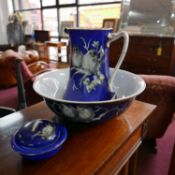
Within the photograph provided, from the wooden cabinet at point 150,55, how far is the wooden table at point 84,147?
5.91 ft

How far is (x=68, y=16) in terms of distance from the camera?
4.52 m

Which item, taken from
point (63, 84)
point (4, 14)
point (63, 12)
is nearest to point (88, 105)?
point (63, 84)

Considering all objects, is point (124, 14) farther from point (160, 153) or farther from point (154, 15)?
point (160, 153)

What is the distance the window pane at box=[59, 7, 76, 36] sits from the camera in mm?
4375

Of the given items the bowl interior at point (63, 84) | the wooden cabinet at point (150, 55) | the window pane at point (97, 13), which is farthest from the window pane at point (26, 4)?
the bowl interior at point (63, 84)

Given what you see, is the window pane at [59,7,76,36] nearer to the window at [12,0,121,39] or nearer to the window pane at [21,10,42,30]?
the window at [12,0,121,39]

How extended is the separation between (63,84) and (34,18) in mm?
5251

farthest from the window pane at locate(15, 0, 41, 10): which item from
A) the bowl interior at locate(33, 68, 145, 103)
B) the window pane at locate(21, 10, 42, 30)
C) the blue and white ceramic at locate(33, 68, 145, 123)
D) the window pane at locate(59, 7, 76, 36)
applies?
the blue and white ceramic at locate(33, 68, 145, 123)

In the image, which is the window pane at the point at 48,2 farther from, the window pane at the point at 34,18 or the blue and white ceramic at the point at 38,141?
the blue and white ceramic at the point at 38,141

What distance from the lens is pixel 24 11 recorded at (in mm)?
5578

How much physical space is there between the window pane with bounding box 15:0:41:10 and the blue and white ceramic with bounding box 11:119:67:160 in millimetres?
5265

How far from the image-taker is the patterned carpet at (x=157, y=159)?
1360 mm

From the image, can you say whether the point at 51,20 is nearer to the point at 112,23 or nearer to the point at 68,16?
the point at 68,16

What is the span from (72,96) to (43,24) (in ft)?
16.6
